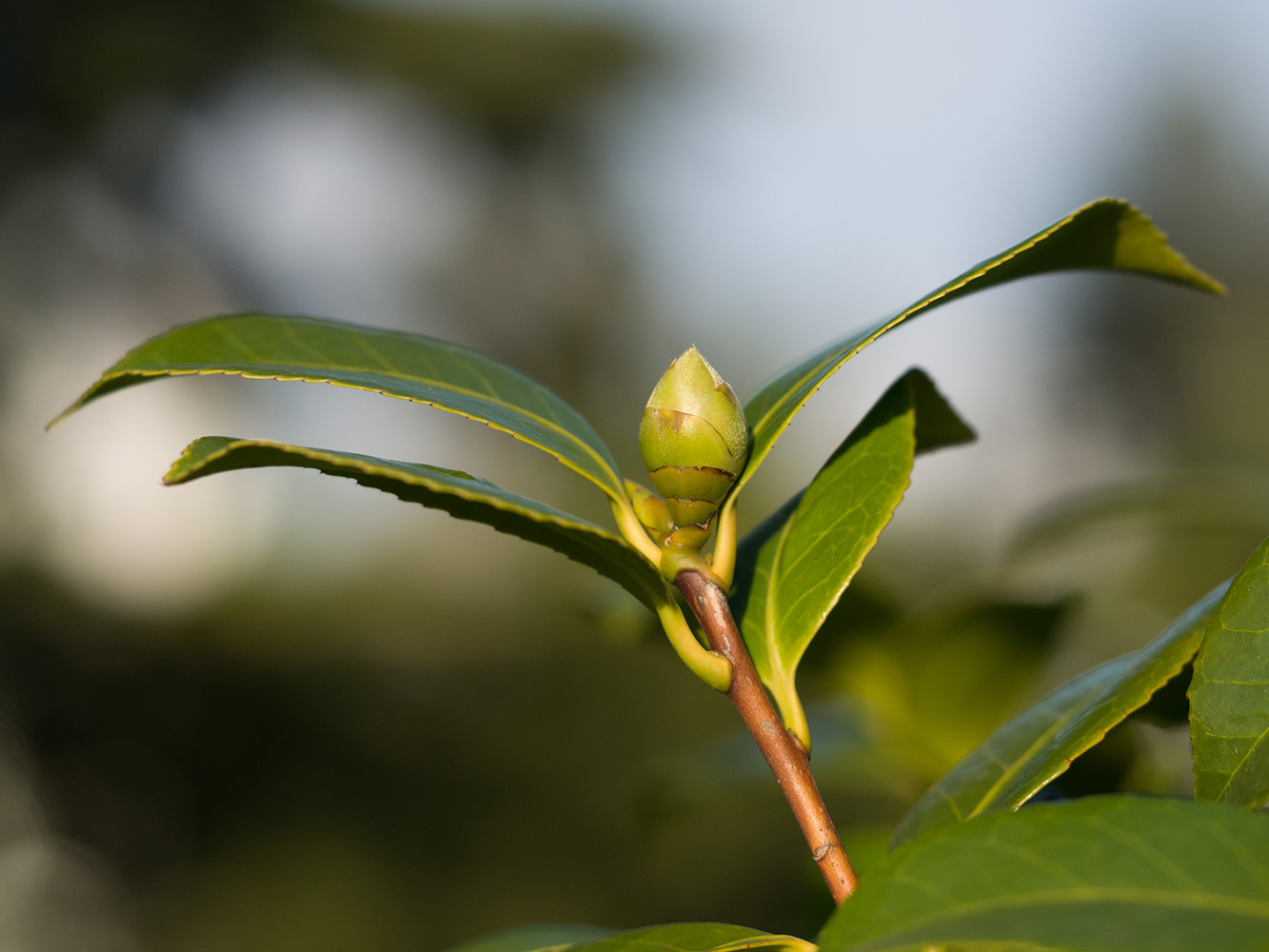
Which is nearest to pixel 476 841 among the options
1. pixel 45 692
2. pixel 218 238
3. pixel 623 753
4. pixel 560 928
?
pixel 623 753

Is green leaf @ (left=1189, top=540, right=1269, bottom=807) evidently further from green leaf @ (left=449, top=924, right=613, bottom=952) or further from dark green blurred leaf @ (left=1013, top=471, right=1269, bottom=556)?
dark green blurred leaf @ (left=1013, top=471, right=1269, bottom=556)

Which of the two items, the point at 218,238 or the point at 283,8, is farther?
the point at 283,8

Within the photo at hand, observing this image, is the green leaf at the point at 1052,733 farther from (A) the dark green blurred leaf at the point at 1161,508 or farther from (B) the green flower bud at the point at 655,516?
(A) the dark green blurred leaf at the point at 1161,508

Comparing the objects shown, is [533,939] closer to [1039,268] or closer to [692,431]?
[692,431]

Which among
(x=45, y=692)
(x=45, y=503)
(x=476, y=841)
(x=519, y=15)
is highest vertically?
(x=519, y=15)

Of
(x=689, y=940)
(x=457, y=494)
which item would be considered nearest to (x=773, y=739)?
(x=689, y=940)

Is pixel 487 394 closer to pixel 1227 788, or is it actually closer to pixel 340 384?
pixel 340 384
